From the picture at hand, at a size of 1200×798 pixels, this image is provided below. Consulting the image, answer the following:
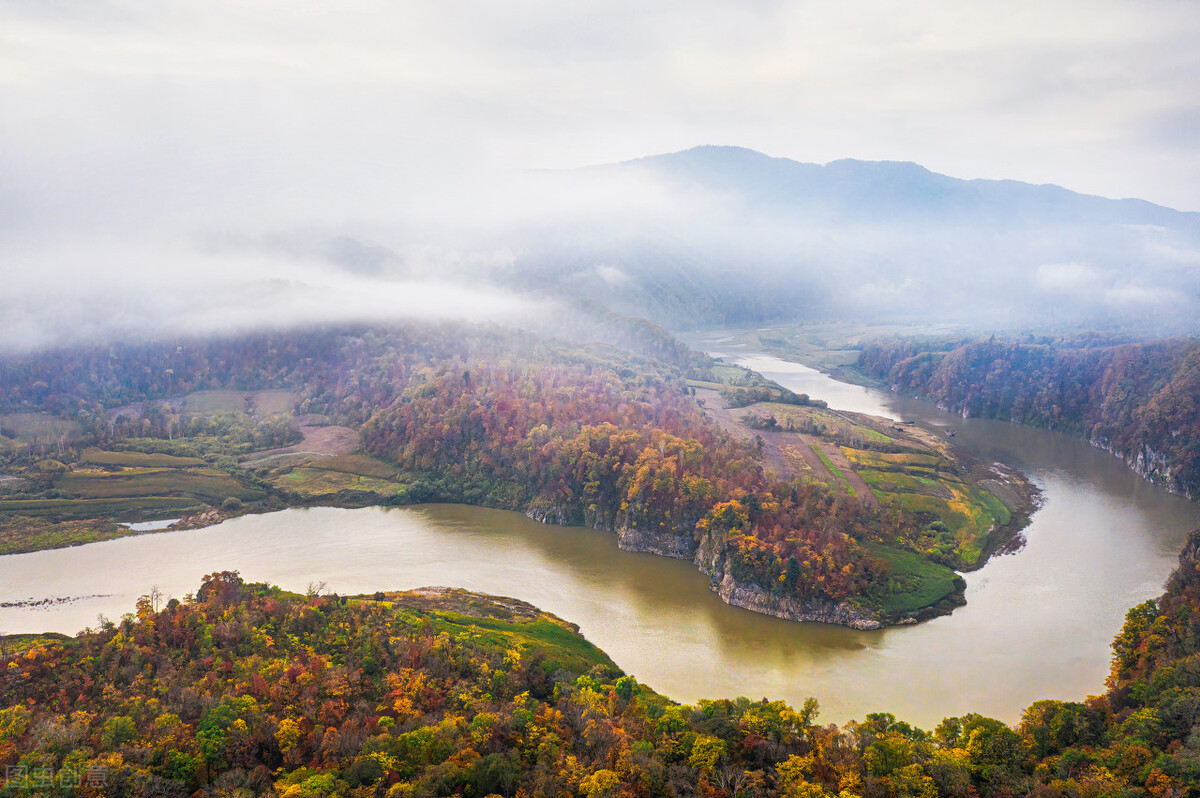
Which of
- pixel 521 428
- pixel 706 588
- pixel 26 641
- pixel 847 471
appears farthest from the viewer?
pixel 521 428

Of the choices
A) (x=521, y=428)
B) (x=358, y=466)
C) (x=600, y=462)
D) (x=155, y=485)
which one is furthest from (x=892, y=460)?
(x=155, y=485)

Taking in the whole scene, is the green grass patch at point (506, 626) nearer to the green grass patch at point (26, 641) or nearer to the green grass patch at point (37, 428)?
the green grass patch at point (26, 641)

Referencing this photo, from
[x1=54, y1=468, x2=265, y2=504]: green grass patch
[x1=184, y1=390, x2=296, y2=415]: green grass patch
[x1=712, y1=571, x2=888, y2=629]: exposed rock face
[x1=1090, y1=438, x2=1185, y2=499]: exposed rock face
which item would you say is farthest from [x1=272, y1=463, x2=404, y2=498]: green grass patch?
[x1=1090, y1=438, x2=1185, y2=499]: exposed rock face

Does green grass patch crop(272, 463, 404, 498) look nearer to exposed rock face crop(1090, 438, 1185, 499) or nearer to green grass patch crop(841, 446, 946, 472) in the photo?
green grass patch crop(841, 446, 946, 472)

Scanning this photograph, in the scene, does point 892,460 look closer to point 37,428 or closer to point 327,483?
point 327,483

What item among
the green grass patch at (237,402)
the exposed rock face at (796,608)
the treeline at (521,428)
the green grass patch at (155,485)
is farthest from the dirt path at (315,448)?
the exposed rock face at (796,608)
